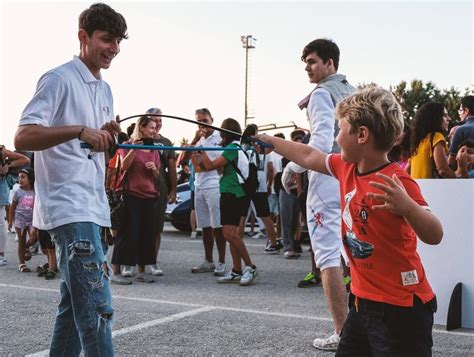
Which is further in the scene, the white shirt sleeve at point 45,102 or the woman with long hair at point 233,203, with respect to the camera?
the woman with long hair at point 233,203

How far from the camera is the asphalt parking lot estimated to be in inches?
171

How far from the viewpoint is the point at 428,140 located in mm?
6102

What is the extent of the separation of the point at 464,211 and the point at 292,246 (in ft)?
16.1

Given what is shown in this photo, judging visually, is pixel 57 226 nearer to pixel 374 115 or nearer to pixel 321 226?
pixel 374 115

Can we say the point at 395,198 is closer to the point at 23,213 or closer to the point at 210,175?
the point at 210,175

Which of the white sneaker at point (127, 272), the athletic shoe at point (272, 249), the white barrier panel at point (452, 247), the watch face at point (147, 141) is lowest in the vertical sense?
the athletic shoe at point (272, 249)

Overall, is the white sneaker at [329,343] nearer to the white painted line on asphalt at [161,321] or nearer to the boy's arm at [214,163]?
the white painted line on asphalt at [161,321]

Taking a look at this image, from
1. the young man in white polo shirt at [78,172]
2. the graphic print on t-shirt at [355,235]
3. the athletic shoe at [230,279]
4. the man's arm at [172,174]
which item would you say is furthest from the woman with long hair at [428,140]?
the young man in white polo shirt at [78,172]

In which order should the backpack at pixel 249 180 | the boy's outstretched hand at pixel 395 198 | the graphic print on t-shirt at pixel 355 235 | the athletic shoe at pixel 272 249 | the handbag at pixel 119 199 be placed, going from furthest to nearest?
the athletic shoe at pixel 272 249, the handbag at pixel 119 199, the backpack at pixel 249 180, the graphic print on t-shirt at pixel 355 235, the boy's outstretched hand at pixel 395 198

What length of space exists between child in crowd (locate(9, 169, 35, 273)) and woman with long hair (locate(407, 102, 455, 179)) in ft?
16.5

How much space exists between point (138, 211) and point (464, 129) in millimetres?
3660

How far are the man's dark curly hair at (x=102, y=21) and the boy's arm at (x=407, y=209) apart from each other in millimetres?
1445

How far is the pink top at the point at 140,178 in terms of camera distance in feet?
24.8

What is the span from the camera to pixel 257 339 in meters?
4.55
